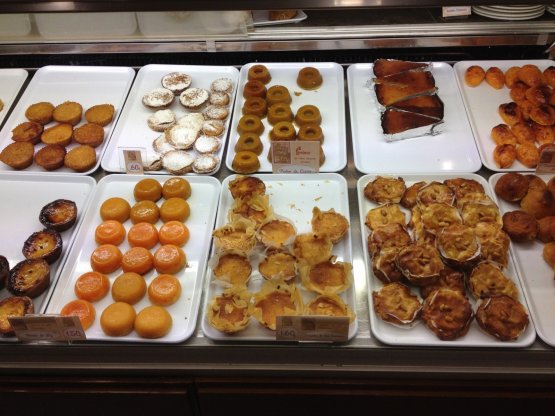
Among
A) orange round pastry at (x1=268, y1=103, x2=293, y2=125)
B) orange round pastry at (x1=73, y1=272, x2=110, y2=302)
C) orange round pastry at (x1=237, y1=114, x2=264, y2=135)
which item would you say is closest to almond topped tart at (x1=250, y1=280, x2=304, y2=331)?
orange round pastry at (x1=73, y1=272, x2=110, y2=302)

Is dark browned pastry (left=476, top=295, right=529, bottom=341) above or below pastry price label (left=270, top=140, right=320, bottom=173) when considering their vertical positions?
below

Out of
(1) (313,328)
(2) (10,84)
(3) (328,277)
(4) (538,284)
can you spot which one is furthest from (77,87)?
(4) (538,284)

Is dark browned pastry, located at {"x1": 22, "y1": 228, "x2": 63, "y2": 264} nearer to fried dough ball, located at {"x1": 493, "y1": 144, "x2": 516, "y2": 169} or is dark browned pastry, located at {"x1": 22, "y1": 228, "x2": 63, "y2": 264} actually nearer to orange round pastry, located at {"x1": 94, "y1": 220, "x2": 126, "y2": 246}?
orange round pastry, located at {"x1": 94, "y1": 220, "x2": 126, "y2": 246}

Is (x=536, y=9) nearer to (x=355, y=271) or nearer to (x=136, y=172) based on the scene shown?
(x=355, y=271)

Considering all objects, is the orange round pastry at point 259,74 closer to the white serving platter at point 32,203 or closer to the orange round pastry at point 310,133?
the orange round pastry at point 310,133

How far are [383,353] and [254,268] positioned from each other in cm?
58

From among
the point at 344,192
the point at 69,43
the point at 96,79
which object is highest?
the point at 69,43

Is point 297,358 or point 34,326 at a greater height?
point 34,326

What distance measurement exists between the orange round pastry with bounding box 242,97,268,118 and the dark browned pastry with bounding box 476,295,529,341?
146 centimetres

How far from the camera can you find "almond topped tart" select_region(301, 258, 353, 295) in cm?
196

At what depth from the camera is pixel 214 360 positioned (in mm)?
1906

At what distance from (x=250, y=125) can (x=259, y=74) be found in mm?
383

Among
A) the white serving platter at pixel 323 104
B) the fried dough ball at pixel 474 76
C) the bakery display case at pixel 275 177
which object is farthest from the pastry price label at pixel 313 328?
the fried dough ball at pixel 474 76

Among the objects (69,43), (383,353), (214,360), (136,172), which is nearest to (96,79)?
(69,43)
